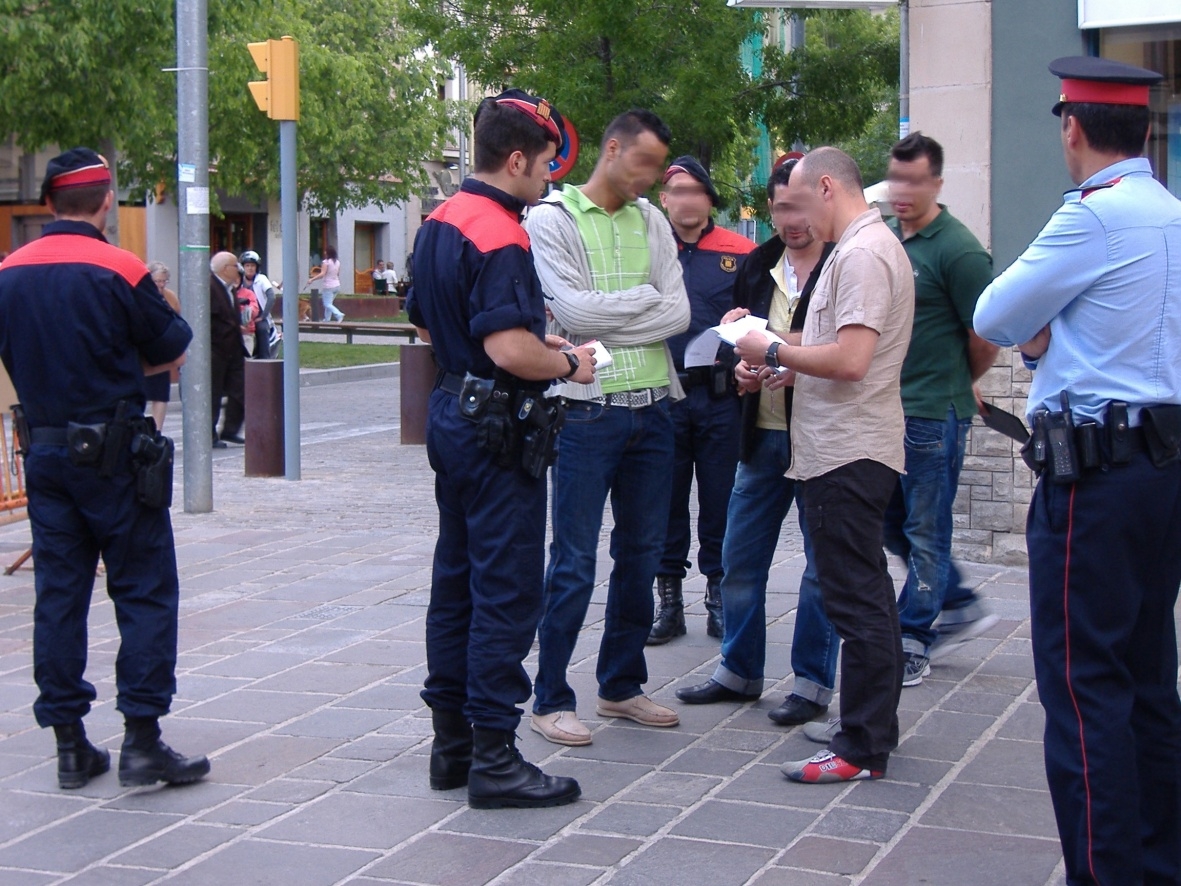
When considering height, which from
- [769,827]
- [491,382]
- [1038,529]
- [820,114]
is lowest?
[769,827]

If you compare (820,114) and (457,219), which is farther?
(820,114)

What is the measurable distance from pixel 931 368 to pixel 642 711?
1689 mm

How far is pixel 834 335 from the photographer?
15.1ft

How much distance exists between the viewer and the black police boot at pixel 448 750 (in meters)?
4.58

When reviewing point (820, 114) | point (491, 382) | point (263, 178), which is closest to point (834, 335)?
point (491, 382)

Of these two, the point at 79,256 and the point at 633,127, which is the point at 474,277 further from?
the point at 79,256

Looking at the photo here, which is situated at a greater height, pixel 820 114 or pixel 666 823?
pixel 820 114

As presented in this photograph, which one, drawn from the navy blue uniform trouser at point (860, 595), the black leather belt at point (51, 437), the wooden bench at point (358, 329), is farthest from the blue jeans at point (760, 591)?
the wooden bench at point (358, 329)

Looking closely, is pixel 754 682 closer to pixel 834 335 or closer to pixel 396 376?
pixel 834 335

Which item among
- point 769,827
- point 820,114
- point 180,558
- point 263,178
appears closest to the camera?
point 769,827

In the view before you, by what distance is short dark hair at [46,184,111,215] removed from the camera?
Result: 4.66 meters

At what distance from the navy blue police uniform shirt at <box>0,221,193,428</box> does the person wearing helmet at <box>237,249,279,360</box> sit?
1266 centimetres

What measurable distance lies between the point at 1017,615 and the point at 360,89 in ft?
111

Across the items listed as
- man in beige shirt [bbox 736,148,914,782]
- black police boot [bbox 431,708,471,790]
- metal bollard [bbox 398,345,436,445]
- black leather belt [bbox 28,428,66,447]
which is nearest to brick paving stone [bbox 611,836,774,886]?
man in beige shirt [bbox 736,148,914,782]
